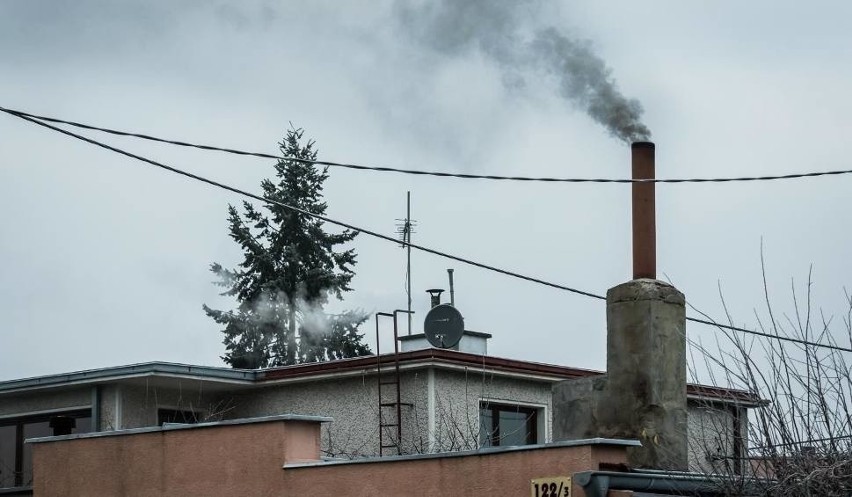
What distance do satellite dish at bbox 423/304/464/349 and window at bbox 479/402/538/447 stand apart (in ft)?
3.94

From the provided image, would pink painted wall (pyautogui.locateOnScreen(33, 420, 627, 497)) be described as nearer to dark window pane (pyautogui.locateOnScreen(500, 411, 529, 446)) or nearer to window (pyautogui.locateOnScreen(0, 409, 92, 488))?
window (pyautogui.locateOnScreen(0, 409, 92, 488))

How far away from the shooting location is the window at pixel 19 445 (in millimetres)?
21766

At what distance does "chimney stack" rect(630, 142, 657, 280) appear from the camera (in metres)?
15.9

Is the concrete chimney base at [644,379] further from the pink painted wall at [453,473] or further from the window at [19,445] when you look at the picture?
the window at [19,445]

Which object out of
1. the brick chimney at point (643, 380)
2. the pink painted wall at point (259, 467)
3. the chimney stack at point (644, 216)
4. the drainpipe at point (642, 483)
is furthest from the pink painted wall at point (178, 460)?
the chimney stack at point (644, 216)

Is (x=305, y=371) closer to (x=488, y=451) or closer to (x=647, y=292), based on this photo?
(x=647, y=292)

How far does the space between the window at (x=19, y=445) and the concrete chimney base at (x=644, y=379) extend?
9367 mm

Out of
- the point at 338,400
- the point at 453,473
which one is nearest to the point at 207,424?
the point at 453,473

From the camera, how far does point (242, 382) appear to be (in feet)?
68.6

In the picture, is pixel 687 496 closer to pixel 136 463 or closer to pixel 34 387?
pixel 136 463

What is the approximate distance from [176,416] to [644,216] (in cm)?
874

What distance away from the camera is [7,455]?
22.2 meters

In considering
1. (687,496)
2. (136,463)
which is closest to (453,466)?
(687,496)

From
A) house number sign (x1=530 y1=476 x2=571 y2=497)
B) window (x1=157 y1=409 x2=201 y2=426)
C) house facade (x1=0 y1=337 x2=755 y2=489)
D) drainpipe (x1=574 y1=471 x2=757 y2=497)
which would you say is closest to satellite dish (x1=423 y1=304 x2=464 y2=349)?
house facade (x1=0 y1=337 x2=755 y2=489)
